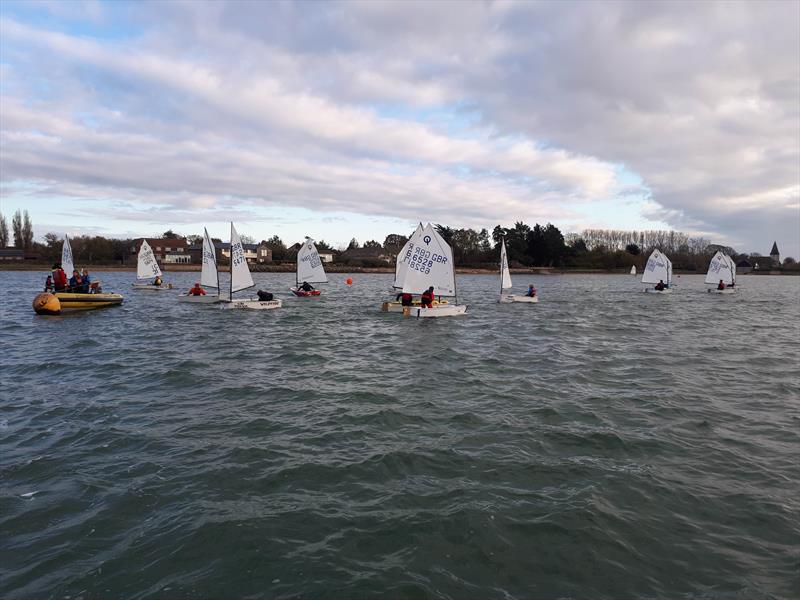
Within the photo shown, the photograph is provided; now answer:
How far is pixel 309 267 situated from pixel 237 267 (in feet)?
52.2

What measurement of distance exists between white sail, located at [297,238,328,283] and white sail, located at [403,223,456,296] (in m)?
18.3

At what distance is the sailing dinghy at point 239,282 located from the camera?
30.2m

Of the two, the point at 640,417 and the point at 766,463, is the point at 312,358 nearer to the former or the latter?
the point at 640,417

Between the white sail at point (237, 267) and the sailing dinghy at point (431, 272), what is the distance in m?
10.5

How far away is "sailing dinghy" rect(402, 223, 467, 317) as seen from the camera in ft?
90.2

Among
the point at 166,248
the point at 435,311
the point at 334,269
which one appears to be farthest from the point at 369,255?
the point at 435,311

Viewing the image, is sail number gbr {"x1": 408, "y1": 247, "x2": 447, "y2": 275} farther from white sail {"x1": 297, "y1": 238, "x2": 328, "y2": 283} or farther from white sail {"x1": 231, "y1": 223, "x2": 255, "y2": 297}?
white sail {"x1": 297, "y1": 238, "x2": 328, "y2": 283}

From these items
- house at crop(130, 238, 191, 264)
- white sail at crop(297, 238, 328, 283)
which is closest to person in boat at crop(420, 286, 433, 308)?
white sail at crop(297, 238, 328, 283)

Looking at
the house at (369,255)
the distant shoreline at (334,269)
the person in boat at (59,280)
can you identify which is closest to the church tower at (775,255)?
the distant shoreline at (334,269)

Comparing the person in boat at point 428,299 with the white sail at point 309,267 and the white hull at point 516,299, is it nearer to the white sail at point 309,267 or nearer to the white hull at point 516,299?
the white hull at point 516,299

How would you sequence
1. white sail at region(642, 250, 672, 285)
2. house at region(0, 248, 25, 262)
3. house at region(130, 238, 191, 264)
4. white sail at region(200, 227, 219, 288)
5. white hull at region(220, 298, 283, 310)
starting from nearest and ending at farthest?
white hull at region(220, 298, 283, 310), white sail at region(200, 227, 219, 288), white sail at region(642, 250, 672, 285), house at region(0, 248, 25, 262), house at region(130, 238, 191, 264)

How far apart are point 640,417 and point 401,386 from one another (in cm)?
582

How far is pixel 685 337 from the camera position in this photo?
23.3m

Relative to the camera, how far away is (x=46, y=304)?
86.9 feet
